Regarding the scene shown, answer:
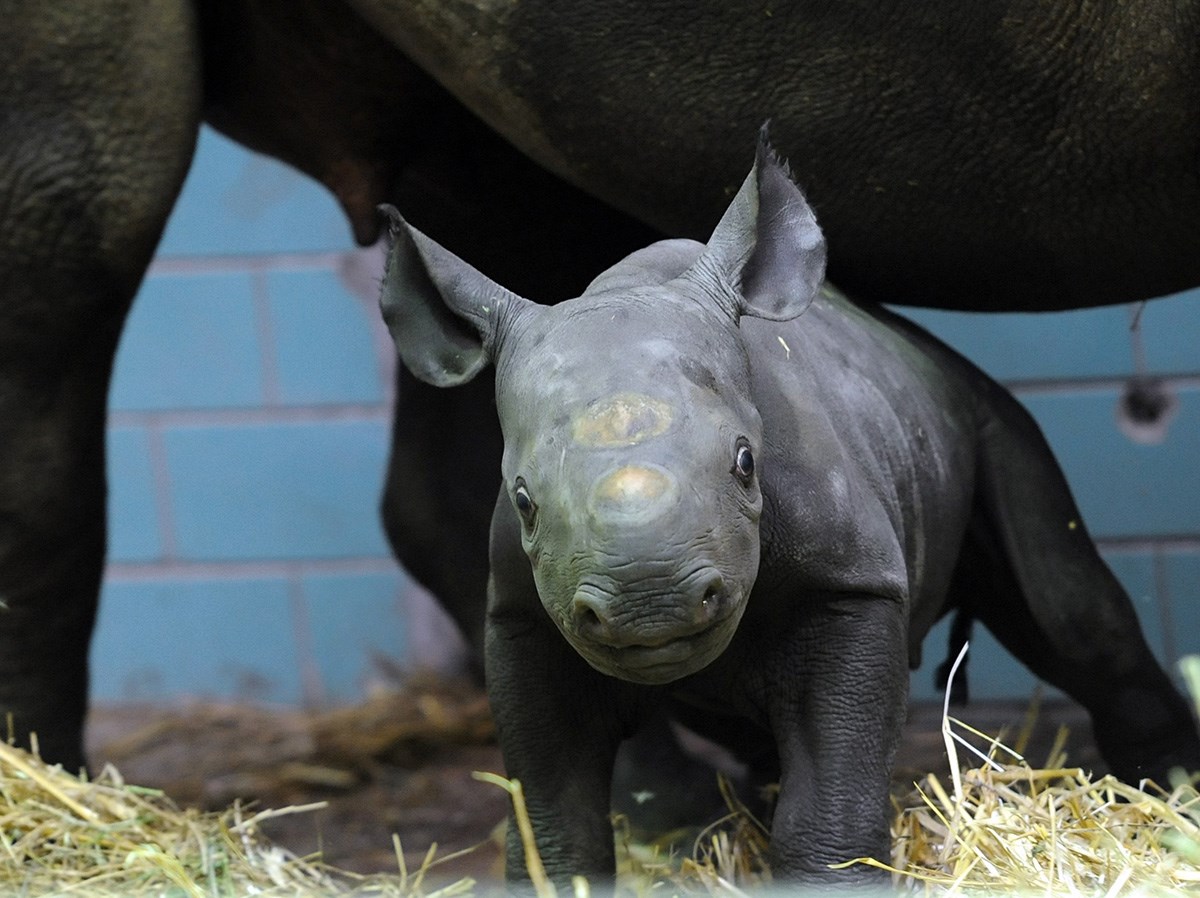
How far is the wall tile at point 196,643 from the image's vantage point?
5.62 meters

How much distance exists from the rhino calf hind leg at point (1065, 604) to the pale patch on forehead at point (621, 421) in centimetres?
123

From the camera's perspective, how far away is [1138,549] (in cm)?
473

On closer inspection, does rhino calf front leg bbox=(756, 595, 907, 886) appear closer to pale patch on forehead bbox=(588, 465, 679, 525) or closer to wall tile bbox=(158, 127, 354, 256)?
pale patch on forehead bbox=(588, 465, 679, 525)

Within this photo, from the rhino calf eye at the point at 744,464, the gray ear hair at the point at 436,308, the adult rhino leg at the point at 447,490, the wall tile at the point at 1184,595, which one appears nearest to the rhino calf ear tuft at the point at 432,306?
the gray ear hair at the point at 436,308

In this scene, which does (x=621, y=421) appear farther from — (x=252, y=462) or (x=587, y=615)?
(x=252, y=462)

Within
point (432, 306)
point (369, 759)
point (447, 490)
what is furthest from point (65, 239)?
point (369, 759)

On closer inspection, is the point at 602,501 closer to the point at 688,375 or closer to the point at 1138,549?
the point at 688,375

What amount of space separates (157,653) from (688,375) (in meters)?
3.84

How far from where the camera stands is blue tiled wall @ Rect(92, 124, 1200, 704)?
5387 mm

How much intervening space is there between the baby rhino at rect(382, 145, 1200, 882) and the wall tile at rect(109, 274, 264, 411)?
2.70 meters

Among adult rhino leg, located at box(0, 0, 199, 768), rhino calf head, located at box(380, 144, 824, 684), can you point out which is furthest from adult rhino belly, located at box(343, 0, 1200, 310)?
rhino calf head, located at box(380, 144, 824, 684)

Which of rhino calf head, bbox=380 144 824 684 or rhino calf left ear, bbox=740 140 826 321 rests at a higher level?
rhino calf left ear, bbox=740 140 826 321

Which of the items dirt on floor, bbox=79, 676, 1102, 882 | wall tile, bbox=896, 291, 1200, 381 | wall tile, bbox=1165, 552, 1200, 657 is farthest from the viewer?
wall tile, bbox=1165, 552, 1200, 657

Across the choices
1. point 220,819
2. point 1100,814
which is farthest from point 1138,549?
point 220,819
